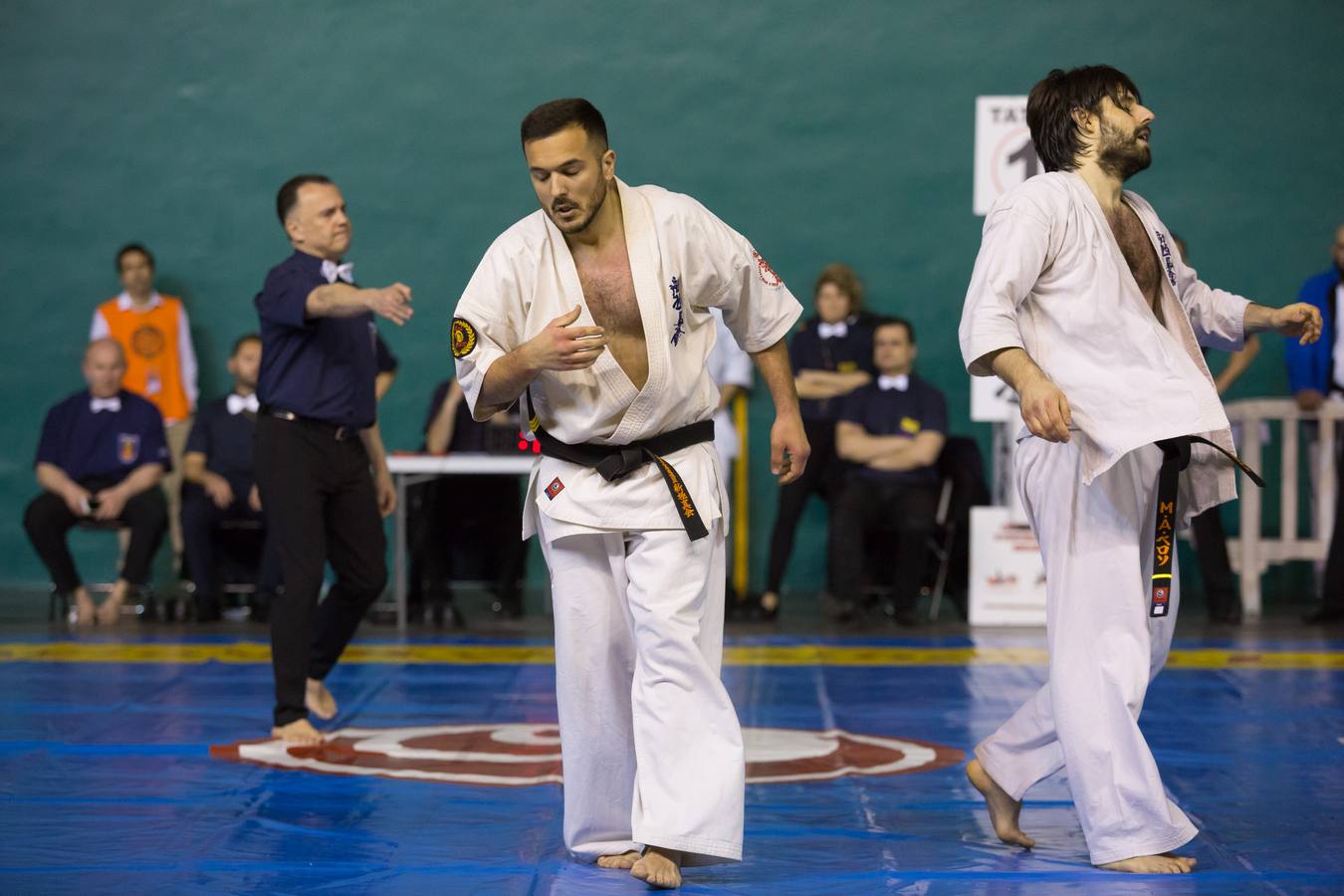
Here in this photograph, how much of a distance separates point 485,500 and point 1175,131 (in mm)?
4399

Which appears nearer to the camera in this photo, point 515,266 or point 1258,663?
point 515,266

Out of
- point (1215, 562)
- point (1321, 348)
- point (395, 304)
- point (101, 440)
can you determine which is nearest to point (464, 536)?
point (101, 440)

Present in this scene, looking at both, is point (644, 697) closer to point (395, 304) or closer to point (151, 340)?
point (395, 304)

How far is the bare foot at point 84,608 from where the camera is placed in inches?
309

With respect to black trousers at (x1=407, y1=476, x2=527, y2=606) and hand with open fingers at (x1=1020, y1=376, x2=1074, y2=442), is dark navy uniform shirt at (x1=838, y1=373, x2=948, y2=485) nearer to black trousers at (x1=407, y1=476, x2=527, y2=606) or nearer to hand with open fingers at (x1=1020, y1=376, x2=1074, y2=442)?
black trousers at (x1=407, y1=476, x2=527, y2=606)

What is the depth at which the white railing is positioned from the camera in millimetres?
7801

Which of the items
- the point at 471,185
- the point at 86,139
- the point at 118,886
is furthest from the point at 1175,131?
the point at 118,886

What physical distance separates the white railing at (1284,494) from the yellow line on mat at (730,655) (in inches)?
54.5

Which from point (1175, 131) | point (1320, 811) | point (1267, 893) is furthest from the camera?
point (1175, 131)

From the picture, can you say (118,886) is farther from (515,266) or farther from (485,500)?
(485,500)

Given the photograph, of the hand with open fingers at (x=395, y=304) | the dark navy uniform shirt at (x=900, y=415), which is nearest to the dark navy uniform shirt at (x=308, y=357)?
the hand with open fingers at (x=395, y=304)

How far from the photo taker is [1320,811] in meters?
3.77

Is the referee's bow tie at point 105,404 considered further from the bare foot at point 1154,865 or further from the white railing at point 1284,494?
the bare foot at point 1154,865

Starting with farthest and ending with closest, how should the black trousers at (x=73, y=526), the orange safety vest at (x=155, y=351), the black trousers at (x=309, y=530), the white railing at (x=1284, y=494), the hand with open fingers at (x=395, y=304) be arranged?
1. the orange safety vest at (x=155, y=351)
2. the black trousers at (x=73, y=526)
3. the white railing at (x=1284, y=494)
4. the black trousers at (x=309, y=530)
5. the hand with open fingers at (x=395, y=304)
